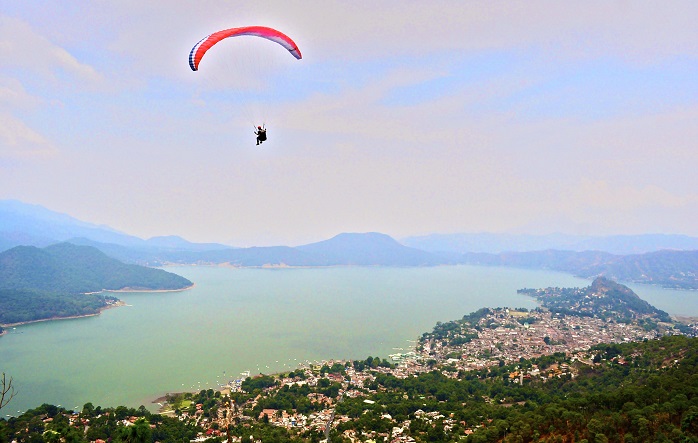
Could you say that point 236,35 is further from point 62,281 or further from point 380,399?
point 62,281

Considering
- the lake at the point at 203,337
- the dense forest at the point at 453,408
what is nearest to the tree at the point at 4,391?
the lake at the point at 203,337

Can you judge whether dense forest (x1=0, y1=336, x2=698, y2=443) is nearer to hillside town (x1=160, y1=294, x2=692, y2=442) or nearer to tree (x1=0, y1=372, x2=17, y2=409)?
hillside town (x1=160, y1=294, x2=692, y2=442)

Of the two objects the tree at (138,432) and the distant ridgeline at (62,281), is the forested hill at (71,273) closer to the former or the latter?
the distant ridgeline at (62,281)

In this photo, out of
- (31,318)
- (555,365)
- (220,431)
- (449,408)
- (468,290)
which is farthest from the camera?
(468,290)

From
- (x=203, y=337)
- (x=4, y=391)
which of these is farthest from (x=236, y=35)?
(x=203, y=337)

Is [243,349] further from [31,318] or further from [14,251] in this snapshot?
[14,251]

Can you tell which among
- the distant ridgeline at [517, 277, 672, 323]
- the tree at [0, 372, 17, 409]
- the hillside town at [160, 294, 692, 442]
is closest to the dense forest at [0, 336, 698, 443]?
the hillside town at [160, 294, 692, 442]

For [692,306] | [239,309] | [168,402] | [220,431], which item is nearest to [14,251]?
[239,309]
